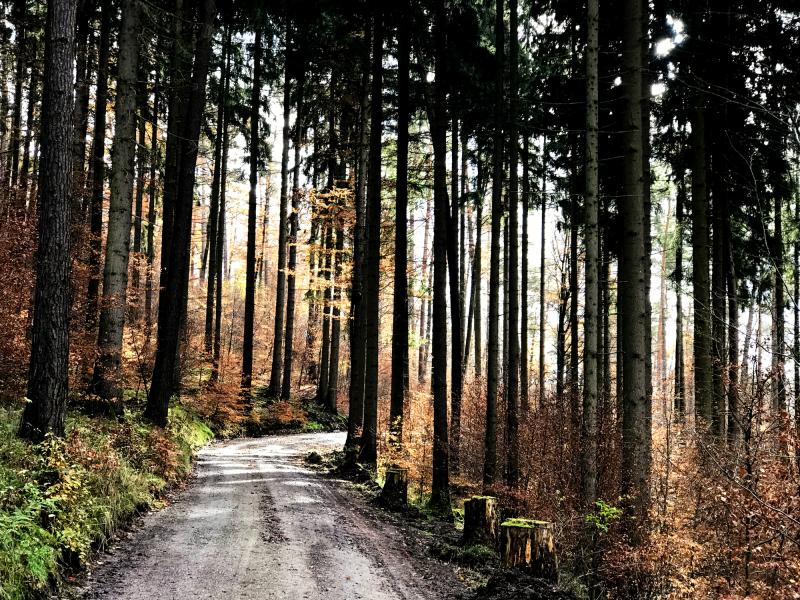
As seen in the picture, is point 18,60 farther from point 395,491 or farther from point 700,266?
point 700,266

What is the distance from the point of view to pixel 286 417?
77.6ft

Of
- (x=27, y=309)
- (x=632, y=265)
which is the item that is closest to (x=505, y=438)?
(x=632, y=265)

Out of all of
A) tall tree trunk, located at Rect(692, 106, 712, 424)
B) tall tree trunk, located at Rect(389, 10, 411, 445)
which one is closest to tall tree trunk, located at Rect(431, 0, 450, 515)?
tall tree trunk, located at Rect(389, 10, 411, 445)

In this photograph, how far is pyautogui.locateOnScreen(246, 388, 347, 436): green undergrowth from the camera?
76.0ft

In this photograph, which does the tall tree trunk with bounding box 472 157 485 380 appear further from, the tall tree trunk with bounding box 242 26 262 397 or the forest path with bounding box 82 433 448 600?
the tall tree trunk with bounding box 242 26 262 397

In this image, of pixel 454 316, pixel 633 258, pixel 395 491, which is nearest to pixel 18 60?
pixel 454 316

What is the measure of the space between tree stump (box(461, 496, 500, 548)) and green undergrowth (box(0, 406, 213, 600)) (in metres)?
4.89

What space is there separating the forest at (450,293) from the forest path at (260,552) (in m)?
0.11

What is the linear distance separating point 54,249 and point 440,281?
7474mm

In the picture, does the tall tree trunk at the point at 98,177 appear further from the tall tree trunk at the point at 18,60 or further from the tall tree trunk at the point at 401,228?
the tall tree trunk at the point at 401,228

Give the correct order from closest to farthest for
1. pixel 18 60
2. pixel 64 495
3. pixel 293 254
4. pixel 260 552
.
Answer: pixel 64 495 < pixel 260 552 < pixel 18 60 < pixel 293 254

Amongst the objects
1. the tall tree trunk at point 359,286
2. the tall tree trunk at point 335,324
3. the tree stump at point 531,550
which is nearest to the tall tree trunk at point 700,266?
the tree stump at point 531,550

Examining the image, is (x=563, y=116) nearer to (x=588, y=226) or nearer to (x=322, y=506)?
(x=588, y=226)

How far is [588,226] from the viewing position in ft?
30.0
